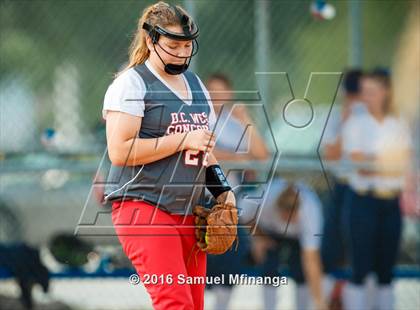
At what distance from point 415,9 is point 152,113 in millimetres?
3099

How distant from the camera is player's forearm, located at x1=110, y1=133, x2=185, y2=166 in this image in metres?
4.02

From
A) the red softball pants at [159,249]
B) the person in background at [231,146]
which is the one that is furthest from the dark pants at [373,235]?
the red softball pants at [159,249]

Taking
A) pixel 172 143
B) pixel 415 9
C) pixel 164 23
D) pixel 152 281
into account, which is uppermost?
pixel 415 9

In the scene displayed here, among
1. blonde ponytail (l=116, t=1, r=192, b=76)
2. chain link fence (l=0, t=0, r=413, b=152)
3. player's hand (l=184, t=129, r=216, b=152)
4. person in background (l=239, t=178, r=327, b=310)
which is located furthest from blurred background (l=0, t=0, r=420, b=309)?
player's hand (l=184, t=129, r=216, b=152)

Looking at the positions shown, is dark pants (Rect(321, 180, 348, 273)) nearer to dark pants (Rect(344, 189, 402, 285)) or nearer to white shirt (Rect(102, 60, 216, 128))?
dark pants (Rect(344, 189, 402, 285))

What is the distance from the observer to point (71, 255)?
6.60 meters

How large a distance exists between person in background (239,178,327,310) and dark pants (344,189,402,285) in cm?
22

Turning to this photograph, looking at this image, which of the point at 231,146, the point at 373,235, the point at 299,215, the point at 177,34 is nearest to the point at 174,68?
the point at 177,34

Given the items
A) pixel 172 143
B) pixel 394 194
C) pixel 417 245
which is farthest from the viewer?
pixel 417 245

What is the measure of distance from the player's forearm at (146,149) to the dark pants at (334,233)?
261cm

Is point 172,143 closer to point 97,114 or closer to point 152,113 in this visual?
point 152,113

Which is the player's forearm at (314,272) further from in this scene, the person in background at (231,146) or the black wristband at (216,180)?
the black wristband at (216,180)

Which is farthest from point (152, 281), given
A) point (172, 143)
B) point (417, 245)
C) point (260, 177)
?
point (417, 245)

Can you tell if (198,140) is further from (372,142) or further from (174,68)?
(372,142)
